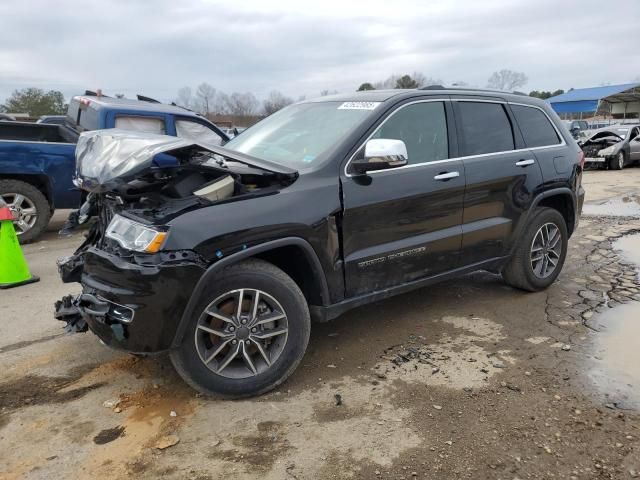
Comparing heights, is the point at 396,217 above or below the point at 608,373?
above

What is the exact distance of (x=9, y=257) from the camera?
5.32 metres

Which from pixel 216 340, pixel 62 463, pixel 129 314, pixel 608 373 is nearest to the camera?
pixel 62 463

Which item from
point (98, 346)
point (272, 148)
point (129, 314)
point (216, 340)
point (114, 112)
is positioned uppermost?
point (114, 112)

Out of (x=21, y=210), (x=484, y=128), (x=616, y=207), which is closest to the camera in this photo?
(x=484, y=128)

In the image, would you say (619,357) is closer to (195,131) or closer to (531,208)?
(531,208)

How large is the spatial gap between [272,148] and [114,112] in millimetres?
4600

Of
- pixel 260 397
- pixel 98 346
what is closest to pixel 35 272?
pixel 98 346

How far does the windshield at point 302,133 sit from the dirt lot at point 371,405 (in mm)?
1457

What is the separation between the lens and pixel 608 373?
3.50 m

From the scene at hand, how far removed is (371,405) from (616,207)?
30.1 ft

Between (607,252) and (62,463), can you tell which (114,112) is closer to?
(62,463)

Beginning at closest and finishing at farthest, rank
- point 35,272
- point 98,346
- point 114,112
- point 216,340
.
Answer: point 216,340, point 98,346, point 35,272, point 114,112

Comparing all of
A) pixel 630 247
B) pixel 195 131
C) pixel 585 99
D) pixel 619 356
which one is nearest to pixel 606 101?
pixel 585 99

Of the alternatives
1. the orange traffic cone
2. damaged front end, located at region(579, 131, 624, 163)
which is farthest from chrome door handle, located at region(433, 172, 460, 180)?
damaged front end, located at region(579, 131, 624, 163)
